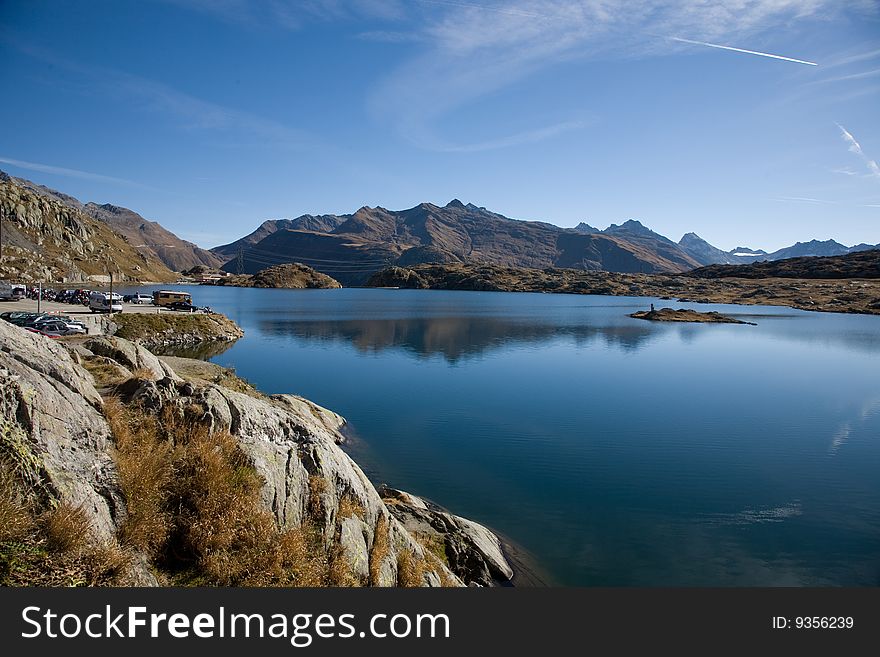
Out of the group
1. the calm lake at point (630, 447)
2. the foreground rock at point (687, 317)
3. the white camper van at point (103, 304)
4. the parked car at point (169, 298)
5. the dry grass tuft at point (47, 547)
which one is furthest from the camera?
the foreground rock at point (687, 317)

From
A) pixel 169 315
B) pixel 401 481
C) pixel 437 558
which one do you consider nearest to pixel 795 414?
pixel 401 481

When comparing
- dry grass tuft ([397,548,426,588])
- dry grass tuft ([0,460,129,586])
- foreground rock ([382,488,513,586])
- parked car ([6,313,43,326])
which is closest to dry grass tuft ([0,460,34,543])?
Result: dry grass tuft ([0,460,129,586])

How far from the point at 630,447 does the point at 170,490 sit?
2789 cm

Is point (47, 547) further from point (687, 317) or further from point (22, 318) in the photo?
point (687, 317)

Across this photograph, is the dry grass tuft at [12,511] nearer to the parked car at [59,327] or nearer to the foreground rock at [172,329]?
the parked car at [59,327]

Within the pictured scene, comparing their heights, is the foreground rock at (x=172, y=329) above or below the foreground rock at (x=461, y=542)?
above

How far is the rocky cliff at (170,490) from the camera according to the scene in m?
7.83

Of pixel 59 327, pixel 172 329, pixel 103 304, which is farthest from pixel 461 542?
pixel 103 304

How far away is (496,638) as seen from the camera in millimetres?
7480

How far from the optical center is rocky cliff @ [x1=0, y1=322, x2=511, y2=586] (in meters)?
7.83

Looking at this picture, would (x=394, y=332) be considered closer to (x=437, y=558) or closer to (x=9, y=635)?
(x=437, y=558)

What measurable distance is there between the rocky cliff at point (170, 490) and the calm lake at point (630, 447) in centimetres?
964

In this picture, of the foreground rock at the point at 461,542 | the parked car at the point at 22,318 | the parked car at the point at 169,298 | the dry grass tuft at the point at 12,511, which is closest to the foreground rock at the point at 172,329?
the parked car at the point at 22,318

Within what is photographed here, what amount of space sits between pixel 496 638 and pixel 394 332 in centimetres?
8338
